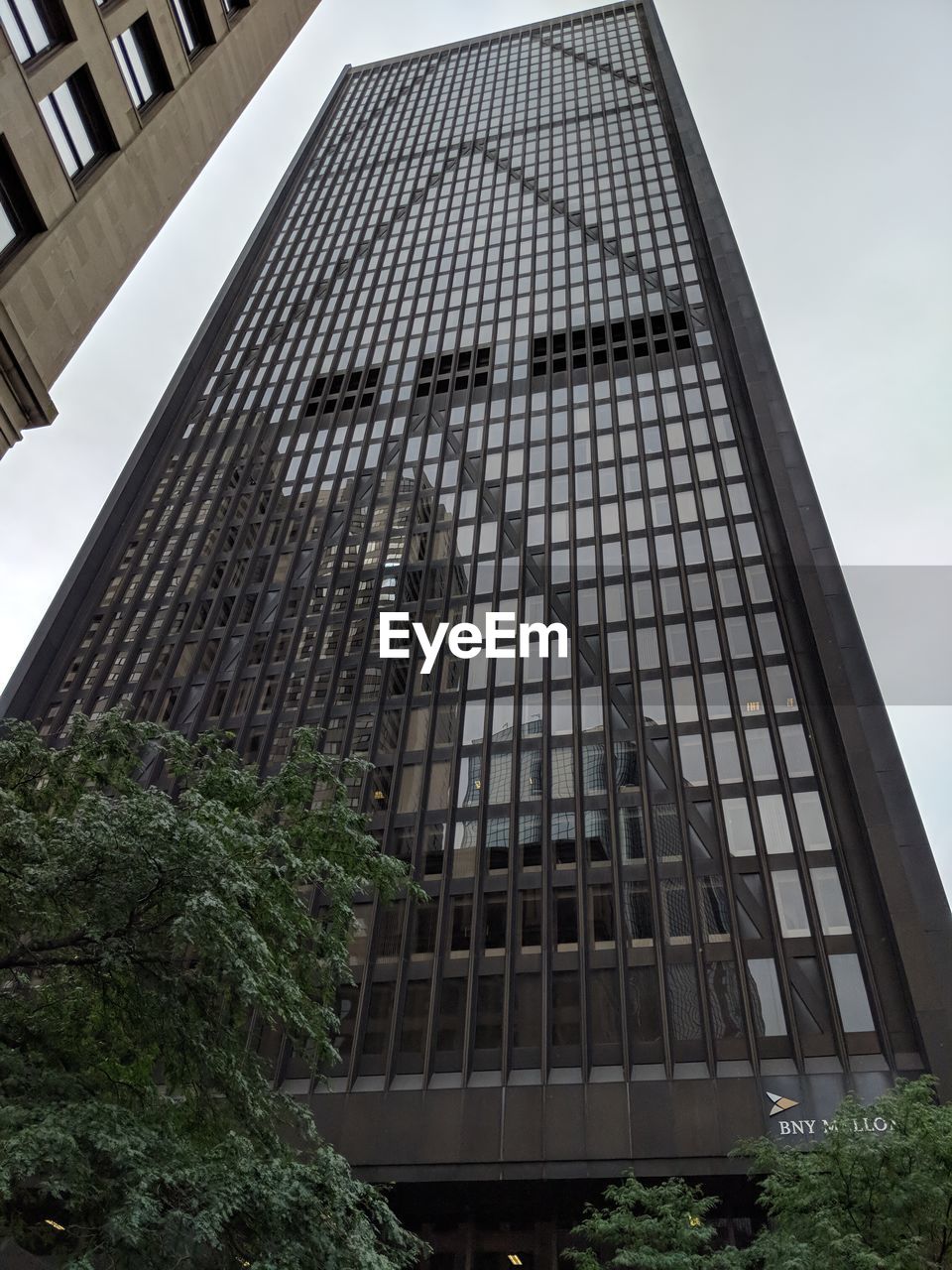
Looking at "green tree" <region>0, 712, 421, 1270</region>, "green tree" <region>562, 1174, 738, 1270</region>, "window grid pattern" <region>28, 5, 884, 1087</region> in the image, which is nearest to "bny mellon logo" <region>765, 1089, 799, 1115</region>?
"window grid pattern" <region>28, 5, 884, 1087</region>

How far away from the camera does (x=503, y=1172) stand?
85.4 feet

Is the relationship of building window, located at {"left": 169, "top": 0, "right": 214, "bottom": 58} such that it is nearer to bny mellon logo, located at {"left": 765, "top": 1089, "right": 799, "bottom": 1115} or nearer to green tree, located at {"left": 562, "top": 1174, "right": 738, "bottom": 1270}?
green tree, located at {"left": 562, "top": 1174, "right": 738, "bottom": 1270}

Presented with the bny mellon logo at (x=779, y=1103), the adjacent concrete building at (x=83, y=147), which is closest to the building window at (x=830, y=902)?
the bny mellon logo at (x=779, y=1103)

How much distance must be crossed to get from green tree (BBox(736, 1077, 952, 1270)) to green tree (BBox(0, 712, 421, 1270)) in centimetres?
654

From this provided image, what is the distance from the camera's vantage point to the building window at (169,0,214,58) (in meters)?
22.5

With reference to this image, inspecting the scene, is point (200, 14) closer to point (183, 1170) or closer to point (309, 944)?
point (309, 944)

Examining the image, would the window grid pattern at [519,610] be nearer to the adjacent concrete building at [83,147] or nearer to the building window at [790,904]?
the building window at [790,904]

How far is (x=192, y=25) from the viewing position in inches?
922

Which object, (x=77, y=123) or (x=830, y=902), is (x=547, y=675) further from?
(x=77, y=123)

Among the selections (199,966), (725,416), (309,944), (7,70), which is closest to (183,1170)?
(199,966)

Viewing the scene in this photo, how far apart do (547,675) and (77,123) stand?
84.0ft

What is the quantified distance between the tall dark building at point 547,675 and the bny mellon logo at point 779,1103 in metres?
0.10

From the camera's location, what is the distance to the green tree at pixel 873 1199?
14.1 metres

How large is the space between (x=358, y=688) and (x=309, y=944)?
21476 mm
